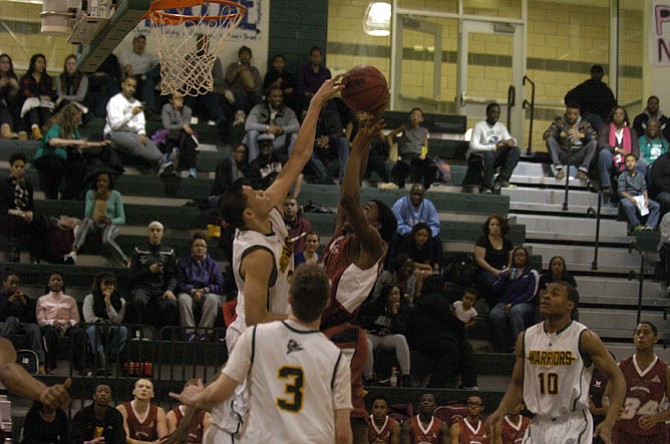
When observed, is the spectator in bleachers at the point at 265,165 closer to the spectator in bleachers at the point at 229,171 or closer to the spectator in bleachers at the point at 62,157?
the spectator in bleachers at the point at 229,171

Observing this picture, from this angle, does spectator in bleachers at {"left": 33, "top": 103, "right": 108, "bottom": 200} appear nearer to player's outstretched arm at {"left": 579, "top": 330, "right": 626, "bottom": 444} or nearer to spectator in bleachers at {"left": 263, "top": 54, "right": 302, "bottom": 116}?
spectator in bleachers at {"left": 263, "top": 54, "right": 302, "bottom": 116}

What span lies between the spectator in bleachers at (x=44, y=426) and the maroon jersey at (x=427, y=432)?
345cm

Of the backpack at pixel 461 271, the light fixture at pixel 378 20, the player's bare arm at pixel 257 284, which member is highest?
the light fixture at pixel 378 20

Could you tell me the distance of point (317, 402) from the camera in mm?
4953

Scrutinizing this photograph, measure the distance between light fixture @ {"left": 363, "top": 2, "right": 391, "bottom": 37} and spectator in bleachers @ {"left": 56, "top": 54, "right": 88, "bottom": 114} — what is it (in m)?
5.53

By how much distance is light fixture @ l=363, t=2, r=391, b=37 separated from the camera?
62.8ft

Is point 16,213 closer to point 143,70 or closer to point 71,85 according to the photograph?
point 71,85

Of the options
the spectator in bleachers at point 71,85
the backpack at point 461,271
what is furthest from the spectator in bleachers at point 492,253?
the spectator in bleachers at point 71,85

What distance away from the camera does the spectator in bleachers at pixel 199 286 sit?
12.3m

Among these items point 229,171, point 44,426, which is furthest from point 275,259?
point 229,171

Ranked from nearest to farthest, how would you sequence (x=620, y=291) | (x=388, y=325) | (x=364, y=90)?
(x=364, y=90) < (x=388, y=325) < (x=620, y=291)

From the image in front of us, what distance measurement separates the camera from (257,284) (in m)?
5.55

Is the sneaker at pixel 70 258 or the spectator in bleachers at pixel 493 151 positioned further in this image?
the spectator in bleachers at pixel 493 151

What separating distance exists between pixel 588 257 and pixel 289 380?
439 inches
